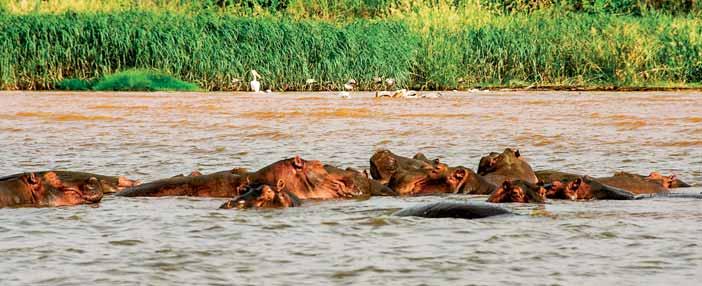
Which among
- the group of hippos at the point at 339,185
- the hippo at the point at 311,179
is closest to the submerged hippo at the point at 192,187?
the group of hippos at the point at 339,185

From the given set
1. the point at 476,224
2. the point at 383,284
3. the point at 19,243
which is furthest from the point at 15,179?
the point at 383,284

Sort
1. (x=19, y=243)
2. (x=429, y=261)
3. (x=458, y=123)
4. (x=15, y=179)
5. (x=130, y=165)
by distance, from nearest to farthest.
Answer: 1. (x=429, y=261)
2. (x=19, y=243)
3. (x=15, y=179)
4. (x=130, y=165)
5. (x=458, y=123)

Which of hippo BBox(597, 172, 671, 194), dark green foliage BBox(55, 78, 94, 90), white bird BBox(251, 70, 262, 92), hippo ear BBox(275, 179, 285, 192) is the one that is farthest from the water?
dark green foliage BBox(55, 78, 94, 90)

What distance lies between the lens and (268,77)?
27.7 meters

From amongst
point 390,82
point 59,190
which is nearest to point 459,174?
point 59,190

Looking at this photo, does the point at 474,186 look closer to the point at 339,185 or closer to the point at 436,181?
the point at 436,181

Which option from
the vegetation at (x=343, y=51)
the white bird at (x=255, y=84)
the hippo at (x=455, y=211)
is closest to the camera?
the hippo at (x=455, y=211)

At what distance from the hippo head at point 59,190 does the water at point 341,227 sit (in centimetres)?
12

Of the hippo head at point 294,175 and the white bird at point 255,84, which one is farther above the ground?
the hippo head at point 294,175

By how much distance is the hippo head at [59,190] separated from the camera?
8.09m

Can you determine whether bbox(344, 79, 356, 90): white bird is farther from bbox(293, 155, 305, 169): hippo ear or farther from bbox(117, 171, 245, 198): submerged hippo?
bbox(293, 155, 305, 169): hippo ear

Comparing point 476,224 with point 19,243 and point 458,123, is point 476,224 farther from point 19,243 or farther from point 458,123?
point 458,123

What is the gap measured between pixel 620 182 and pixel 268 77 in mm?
18967

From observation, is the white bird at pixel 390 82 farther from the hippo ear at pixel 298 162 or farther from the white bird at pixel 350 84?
the hippo ear at pixel 298 162
